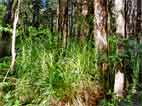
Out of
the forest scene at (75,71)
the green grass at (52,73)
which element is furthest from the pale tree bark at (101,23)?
the green grass at (52,73)

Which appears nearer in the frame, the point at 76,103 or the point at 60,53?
the point at 76,103

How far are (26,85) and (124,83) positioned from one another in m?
2.29

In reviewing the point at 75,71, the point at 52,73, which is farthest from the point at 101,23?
the point at 52,73

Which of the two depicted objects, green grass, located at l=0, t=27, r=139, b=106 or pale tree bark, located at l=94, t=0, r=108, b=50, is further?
pale tree bark, located at l=94, t=0, r=108, b=50

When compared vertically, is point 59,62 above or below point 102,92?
above

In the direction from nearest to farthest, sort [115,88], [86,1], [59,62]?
[59,62]
[115,88]
[86,1]

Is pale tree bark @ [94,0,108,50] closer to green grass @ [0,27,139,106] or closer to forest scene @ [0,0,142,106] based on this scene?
forest scene @ [0,0,142,106]

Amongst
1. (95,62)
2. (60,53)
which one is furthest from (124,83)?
(60,53)

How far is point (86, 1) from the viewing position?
437 inches

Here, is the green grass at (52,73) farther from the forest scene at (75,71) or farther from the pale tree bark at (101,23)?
the pale tree bark at (101,23)

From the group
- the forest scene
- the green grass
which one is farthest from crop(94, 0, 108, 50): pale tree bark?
the green grass

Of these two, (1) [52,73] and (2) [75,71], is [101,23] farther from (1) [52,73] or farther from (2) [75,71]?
(1) [52,73]

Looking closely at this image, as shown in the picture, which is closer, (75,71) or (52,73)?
(52,73)

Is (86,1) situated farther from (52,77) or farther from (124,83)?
(52,77)
